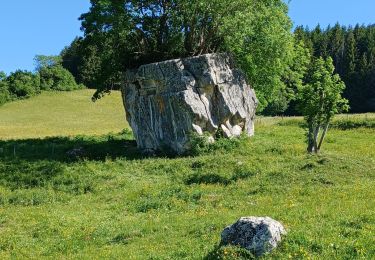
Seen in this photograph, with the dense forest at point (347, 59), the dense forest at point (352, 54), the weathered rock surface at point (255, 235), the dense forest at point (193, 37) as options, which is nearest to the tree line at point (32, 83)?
the dense forest at point (347, 59)

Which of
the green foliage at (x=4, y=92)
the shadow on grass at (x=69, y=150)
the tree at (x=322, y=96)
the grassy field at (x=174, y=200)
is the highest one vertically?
the green foliage at (x=4, y=92)

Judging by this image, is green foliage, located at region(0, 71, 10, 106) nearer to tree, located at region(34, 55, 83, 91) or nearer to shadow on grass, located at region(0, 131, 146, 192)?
tree, located at region(34, 55, 83, 91)

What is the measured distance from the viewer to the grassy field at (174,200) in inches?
569

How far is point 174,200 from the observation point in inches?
947

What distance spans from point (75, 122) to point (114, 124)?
→ 27.0 ft

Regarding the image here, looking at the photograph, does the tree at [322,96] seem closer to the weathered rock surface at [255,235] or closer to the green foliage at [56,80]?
the weathered rock surface at [255,235]

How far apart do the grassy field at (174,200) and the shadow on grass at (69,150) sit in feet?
0.35

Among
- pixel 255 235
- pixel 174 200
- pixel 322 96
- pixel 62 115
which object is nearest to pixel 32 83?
pixel 62 115

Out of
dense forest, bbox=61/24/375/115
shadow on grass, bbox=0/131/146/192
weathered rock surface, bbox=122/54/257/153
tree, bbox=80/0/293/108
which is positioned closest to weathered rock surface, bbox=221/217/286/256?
shadow on grass, bbox=0/131/146/192

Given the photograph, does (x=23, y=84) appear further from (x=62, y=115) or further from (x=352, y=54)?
(x=352, y=54)

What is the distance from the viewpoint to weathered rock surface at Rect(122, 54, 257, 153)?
37.8m

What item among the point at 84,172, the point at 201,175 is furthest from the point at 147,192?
the point at 84,172

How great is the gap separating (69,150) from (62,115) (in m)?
55.5

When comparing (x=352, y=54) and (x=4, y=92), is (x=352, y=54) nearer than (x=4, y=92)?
No
